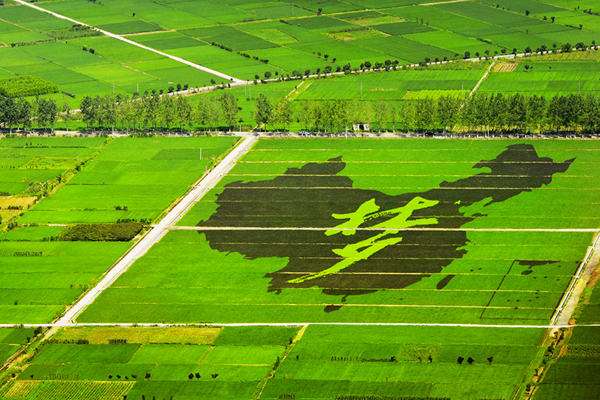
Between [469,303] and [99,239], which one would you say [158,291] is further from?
[469,303]

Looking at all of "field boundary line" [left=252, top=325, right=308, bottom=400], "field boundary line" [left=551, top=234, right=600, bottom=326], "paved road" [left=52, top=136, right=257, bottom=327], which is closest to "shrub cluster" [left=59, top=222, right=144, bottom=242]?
"paved road" [left=52, top=136, right=257, bottom=327]

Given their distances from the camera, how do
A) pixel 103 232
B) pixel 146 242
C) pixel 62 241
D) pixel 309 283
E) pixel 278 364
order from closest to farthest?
pixel 278 364
pixel 309 283
pixel 146 242
pixel 62 241
pixel 103 232

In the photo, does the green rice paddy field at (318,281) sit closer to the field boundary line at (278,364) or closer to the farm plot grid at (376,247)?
the field boundary line at (278,364)

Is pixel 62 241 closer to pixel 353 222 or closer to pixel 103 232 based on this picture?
pixel 103 232

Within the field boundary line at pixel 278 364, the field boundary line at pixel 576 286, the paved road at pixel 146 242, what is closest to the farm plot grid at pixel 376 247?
the field boundary line at pixel 576 286

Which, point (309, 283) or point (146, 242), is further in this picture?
point (146, 242)

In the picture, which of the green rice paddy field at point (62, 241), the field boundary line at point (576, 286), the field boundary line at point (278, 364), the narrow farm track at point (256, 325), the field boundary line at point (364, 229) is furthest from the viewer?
the field boundary line at point (364, 229)

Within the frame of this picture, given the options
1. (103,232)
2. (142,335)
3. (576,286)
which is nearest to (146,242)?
(103,232)
